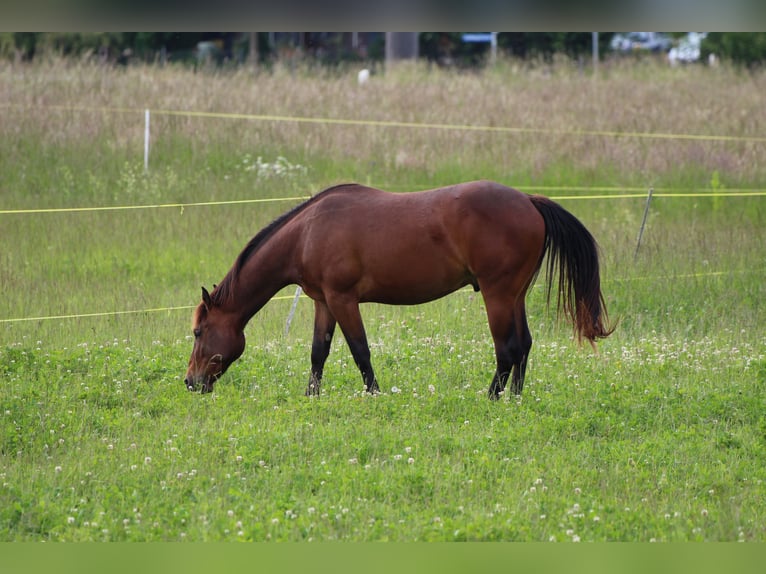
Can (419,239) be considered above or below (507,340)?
above

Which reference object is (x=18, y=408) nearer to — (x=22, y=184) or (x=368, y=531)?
(x=368, y=531)

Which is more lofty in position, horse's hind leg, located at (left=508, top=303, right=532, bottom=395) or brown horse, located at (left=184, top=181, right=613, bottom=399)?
brown horse, located at (left=184, top=181, right=613, bottom=399)

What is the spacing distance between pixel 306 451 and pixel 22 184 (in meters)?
10.7

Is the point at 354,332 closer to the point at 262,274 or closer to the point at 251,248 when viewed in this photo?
the point at 262,274

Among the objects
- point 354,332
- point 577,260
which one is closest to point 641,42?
point 577,260

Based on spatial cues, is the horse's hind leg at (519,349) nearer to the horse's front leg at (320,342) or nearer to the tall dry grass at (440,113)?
the horse's front leg at (320,342)

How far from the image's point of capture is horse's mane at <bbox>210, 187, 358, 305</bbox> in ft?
27.4

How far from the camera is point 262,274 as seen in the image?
8336 mm

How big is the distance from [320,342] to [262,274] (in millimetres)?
725

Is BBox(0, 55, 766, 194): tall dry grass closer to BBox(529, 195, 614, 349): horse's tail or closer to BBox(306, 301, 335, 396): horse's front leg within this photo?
BBox(306, 301, 335, 396): horse's front leg

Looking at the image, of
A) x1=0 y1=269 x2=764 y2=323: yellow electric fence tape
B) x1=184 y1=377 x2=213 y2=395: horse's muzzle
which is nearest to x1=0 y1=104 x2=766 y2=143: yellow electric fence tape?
x1=0 y1=269 x2=764 y2=323: yellow electric fence tape

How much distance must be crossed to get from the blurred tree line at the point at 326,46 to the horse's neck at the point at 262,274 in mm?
16114

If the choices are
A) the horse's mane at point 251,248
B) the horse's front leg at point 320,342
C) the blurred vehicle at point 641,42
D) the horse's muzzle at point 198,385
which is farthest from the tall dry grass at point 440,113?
the blurred vehicle at point 641,42

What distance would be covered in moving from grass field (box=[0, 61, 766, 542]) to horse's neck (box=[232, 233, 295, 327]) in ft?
2.19
